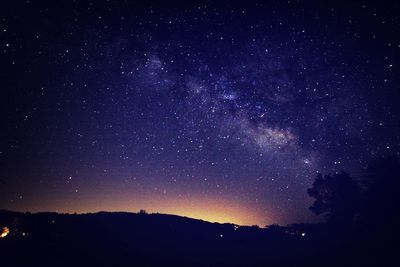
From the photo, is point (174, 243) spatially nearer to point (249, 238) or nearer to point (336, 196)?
point (249, 238)

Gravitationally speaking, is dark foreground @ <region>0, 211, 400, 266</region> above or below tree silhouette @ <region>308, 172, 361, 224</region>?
below

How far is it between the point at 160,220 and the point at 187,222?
273 inches

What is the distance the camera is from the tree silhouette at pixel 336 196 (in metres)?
39.2

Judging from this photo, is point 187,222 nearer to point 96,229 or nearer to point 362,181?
point 96,229

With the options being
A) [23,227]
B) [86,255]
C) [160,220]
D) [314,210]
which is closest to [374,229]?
[314,210]

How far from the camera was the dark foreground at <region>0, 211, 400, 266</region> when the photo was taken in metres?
25.6

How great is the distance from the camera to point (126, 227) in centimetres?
5966

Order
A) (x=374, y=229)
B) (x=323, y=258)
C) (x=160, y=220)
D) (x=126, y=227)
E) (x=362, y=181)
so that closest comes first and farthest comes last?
(x=323, y=258) → (x=374, y=229) → (x=362, y=181) → (x=126, y=227) → (x=160, y=220)

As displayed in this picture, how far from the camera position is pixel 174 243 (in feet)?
148

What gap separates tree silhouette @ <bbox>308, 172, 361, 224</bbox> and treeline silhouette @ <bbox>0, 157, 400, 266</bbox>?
12cm

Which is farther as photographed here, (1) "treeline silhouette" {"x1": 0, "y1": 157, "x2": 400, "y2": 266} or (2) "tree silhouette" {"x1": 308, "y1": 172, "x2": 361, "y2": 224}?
(2) "tree silhouette" {"x1": 308, "y1": 172, "x2": 361, "y2": 224}

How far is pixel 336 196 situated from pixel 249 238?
16416 millimetres

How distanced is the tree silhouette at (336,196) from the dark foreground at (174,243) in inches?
86.3

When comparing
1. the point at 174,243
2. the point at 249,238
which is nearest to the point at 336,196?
the point at 249,238
